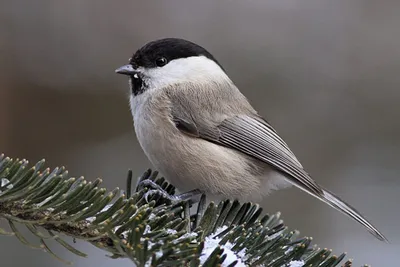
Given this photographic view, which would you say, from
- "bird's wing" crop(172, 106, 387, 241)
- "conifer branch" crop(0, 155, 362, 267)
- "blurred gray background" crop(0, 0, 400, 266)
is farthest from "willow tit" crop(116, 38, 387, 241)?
"blurred gray background" crop(0, 0, 400, 266)

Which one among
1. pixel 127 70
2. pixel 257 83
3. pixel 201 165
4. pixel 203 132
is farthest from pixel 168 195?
pixel 257 83

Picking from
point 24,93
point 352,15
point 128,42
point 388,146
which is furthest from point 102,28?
point 388,146

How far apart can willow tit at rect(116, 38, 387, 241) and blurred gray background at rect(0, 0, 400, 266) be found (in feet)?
3.14

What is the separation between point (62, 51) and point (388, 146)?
70.8 inches

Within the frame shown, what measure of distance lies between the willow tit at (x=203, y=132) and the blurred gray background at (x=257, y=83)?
3.14ft

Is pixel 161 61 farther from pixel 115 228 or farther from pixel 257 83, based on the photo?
pixel 257 83

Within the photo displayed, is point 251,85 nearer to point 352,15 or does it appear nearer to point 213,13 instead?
point 213,13

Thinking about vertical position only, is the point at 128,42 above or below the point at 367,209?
above

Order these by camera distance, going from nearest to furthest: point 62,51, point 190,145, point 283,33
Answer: point 190,145
point 62,51
point 283,33

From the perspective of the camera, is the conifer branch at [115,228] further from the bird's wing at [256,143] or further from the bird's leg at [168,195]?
the bird's wing at [256,143]

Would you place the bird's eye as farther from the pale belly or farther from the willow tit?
the pale belly

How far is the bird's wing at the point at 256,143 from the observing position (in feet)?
5.04

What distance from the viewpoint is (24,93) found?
271cm

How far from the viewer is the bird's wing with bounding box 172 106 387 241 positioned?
5.04ft
